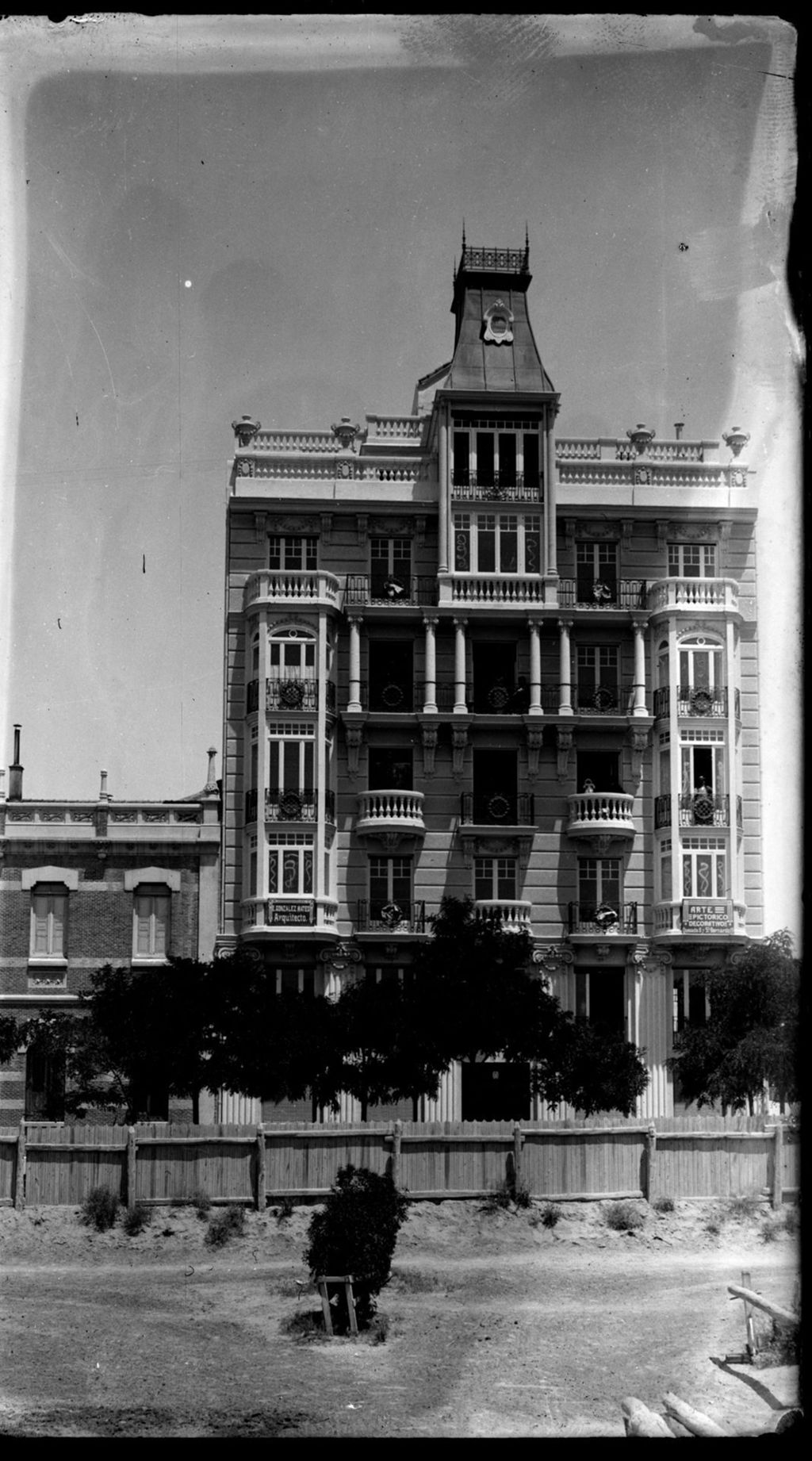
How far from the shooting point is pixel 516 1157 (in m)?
33.1

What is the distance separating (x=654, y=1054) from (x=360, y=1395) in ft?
57.2

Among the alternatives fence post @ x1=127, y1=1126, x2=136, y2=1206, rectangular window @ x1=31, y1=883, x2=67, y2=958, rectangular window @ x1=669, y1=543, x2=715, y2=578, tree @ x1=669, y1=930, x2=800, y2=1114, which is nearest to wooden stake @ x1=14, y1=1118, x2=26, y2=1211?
fence post @ x1=127, y1=1126, x2=136, y2=1206

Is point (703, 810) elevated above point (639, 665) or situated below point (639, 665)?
below

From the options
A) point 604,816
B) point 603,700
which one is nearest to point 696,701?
point 603,700

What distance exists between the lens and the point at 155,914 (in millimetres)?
38375

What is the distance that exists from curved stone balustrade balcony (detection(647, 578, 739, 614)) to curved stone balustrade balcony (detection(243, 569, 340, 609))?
8.18 metres

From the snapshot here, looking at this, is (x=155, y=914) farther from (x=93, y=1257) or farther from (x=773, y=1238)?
(x=773, y=1238)

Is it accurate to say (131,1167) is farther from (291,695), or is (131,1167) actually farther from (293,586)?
(293,586)

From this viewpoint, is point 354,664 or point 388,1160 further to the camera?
point 354,664

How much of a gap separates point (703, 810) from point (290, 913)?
34.6 ft

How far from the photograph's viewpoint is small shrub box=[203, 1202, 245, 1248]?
3091cm

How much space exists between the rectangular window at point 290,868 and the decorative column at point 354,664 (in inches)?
141

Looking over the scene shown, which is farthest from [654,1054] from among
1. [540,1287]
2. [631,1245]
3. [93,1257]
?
[93,1257]

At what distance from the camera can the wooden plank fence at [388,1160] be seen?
106ft
